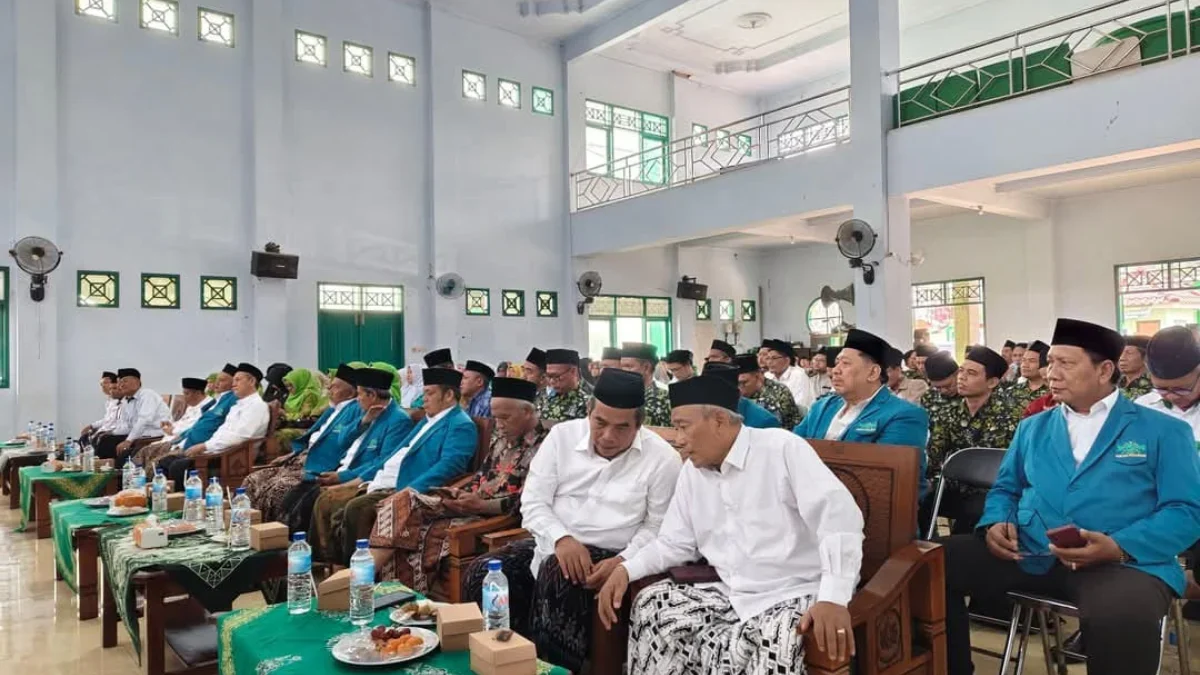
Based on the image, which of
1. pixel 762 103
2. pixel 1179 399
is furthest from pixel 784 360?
pixel 762 103

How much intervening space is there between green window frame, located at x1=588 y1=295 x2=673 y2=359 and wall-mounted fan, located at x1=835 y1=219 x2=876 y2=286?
19.0 ft

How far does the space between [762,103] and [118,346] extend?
482 inches

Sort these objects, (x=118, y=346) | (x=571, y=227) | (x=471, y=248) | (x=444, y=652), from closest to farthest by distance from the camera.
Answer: (x=444, y=652) < (x=118, y=346) < (x=471, y=248) < (x=571, y=227)

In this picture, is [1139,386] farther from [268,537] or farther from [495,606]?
[268,537]

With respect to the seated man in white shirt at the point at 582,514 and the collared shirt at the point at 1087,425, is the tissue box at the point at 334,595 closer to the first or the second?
→ the seated man in white shirt at the point at 582,514

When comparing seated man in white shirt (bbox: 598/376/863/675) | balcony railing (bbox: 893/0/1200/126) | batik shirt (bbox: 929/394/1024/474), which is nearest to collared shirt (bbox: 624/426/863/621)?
seated man in white shirt (bbox: 598/376/863/675)

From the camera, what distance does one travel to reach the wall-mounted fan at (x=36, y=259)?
869 cm

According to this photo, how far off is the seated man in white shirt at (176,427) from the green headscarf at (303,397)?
0.79 metres

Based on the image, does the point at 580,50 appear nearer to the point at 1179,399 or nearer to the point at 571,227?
the point at 571,227

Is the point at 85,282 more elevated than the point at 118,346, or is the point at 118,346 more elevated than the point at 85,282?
the point at 85,282

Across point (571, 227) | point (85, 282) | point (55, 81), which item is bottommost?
point (85, 282)

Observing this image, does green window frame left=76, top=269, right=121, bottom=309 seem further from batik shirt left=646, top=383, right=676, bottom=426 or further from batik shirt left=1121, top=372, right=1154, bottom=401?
batik shirt left=1121, top=372, right=1154, bottom=401

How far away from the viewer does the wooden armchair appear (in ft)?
19.4

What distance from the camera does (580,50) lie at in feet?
42.3
